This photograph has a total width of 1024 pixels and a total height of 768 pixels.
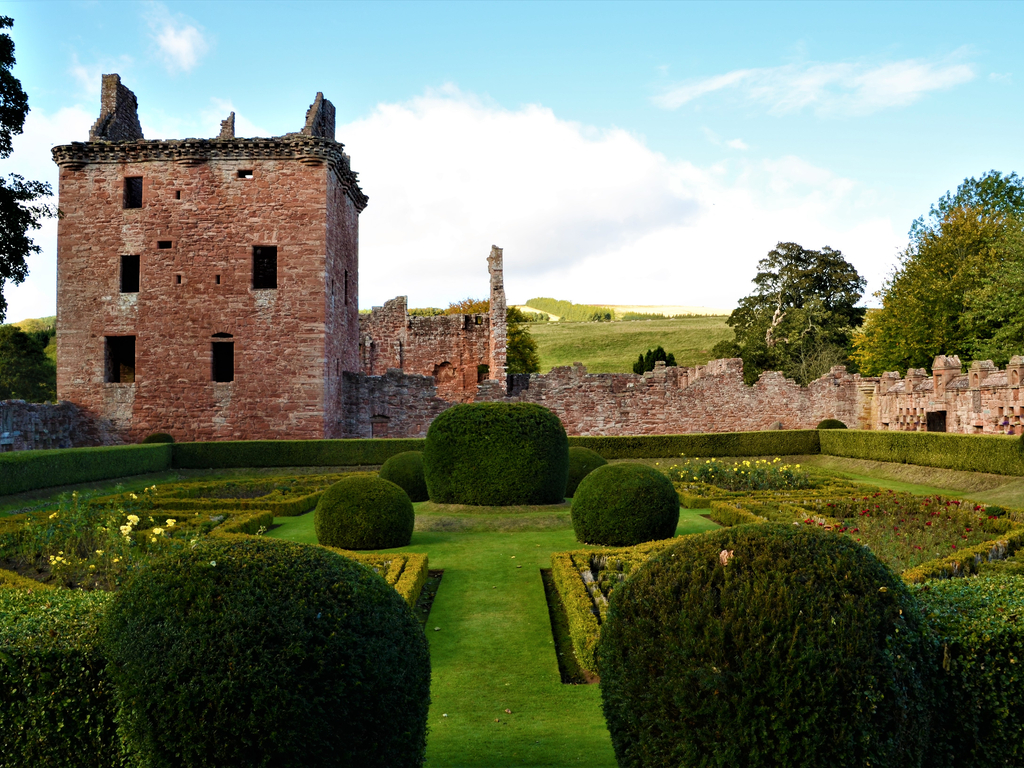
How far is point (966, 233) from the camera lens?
34.3 meters

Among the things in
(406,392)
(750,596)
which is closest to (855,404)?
Answer: (406,392)

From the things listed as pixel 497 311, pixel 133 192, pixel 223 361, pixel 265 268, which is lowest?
pixel 223 361

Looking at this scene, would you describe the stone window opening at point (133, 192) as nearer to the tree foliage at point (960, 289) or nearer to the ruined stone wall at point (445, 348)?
the ruined stone wall at point (445, 348)

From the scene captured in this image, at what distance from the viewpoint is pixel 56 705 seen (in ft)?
11.0

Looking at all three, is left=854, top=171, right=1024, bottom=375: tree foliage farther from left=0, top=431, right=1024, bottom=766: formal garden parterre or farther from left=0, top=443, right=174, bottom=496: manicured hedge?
left=0, top=443, right=174, bottom=496: manicured hedge

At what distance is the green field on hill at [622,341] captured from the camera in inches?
2266

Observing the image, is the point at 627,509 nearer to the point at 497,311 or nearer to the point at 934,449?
the point at 934,449

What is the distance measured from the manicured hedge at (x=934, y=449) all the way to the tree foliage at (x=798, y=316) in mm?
18658

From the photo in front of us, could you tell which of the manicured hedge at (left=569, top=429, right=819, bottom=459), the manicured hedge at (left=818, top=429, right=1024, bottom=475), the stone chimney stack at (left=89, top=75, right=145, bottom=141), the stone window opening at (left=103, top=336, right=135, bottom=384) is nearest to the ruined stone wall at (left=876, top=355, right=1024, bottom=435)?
the manicured hedge at (left=818, top=429, right=1024, bottom=475)

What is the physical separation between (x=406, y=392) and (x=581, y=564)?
715 inches

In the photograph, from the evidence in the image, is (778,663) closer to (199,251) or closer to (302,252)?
(302,252)

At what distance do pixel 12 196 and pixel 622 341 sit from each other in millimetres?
50964

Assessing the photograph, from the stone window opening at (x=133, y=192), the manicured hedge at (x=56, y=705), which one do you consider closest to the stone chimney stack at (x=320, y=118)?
the stone window opening at (x=133, y=192)

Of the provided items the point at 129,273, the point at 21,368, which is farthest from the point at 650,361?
the point at 21,368
